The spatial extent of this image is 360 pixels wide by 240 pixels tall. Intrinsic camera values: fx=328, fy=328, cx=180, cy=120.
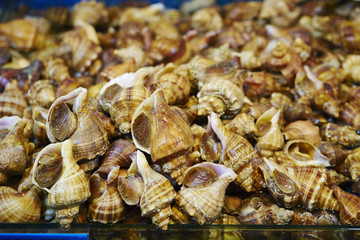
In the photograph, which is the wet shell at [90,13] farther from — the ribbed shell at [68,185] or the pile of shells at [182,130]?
the ribbed shell at [68,185]

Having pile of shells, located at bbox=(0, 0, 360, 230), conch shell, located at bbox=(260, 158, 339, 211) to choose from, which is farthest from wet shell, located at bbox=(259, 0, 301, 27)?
conch shell, located at bbox=(260, 158, 339, 211)

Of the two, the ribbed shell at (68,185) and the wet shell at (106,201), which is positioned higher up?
Answer: the ribbed shell at (68,185)

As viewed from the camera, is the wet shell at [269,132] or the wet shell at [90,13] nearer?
the wet shell at [269,132]

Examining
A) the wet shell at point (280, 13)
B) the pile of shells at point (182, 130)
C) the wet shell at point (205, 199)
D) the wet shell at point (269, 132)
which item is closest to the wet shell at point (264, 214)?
the pile of shells at point (182, 130)

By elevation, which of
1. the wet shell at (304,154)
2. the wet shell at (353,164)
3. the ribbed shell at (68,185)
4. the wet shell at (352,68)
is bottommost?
the wet shell at (353,164)

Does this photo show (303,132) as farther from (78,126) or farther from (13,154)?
(13,154)

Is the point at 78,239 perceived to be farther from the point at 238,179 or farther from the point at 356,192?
the point at 356,192

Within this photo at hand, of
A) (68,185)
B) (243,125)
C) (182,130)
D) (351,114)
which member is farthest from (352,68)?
(68,185)

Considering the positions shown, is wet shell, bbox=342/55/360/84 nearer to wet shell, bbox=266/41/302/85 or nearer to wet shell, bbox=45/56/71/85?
wet shell, bbox=266/41/302/85
